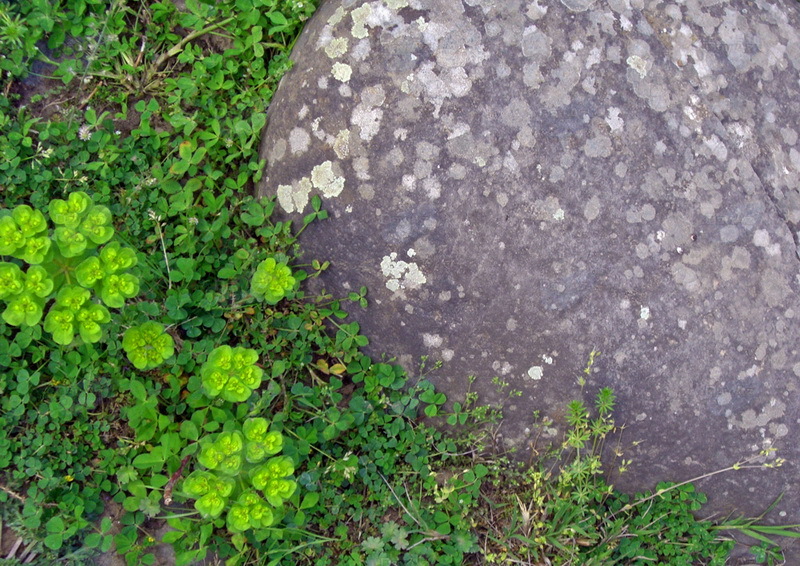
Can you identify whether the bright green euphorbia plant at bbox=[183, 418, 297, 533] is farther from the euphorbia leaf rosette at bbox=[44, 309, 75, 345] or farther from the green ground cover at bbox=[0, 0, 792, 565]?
the euphorbia leaf rosette at bbox=[44, 309, 75, 345]

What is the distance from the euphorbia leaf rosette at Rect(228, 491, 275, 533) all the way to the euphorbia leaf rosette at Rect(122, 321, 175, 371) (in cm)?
71

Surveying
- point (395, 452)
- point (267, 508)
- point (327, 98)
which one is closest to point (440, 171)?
point (327, 98)

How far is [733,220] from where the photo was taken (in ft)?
9.77

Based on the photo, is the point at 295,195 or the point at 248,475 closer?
the point at 248,475

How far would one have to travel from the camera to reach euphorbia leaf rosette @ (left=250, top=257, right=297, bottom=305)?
9.86 ft

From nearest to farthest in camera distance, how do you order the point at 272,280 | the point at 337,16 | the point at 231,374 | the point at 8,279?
the point at 8,279 → the point at 231,374 → the point at 272,280 → the point at 337,16

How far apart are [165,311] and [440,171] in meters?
1.47

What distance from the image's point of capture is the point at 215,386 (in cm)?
286

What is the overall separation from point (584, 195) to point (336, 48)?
1.32m

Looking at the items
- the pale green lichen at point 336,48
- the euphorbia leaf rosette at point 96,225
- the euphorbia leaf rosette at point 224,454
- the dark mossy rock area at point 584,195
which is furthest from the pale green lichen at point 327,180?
the euphorbia leaf rosette at point 224,454

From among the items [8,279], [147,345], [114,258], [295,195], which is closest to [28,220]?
[8,279]

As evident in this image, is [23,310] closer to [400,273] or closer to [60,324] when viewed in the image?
[60,324]

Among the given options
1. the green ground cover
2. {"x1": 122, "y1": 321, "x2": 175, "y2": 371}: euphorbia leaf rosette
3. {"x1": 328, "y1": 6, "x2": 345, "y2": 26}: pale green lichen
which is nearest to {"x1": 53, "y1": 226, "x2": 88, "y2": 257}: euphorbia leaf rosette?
the green ground cover

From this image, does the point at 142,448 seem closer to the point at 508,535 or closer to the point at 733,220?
the point at 508,535
